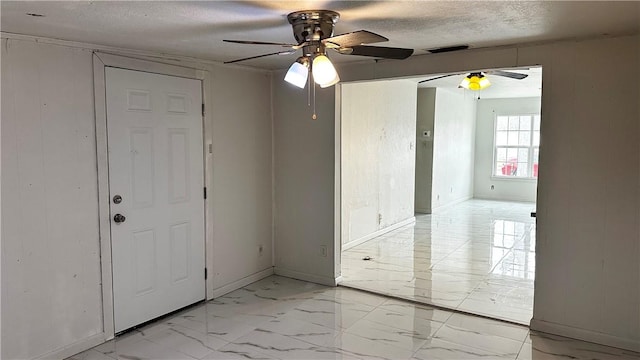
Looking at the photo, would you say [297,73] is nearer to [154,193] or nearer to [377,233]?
[154,193]

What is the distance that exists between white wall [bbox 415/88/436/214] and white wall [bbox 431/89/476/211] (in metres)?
0.08

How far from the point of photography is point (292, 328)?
3.48 metres

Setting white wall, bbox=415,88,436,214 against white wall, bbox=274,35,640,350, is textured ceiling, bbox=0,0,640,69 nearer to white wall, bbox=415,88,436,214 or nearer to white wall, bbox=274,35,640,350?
white wall, bbox=274,35,640,350

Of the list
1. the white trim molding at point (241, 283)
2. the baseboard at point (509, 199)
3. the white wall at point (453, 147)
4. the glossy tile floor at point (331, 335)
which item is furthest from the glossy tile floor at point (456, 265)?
the baseboard at point (509, 199)

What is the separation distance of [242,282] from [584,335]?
2833 mm

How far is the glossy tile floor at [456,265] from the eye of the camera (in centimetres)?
404

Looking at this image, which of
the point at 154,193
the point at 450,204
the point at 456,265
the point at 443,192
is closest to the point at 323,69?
the point at 154,193

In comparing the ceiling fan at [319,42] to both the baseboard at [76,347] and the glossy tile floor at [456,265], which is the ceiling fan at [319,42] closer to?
the baseboard at [76,347]

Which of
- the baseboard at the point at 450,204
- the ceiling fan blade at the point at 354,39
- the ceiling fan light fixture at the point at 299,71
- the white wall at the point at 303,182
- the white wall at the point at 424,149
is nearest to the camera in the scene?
the ceiling fan blade at the point at 354,39

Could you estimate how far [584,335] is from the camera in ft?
10.6

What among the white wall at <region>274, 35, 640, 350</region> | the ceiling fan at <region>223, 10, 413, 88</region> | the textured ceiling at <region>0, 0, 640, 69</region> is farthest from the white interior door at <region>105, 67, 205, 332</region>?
the white wall at <region>274, 35, 640, 350</region>

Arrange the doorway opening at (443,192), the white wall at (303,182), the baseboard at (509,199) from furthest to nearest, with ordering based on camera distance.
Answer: the baseboard at (509,199) → the doorway opening at (443,192) → the white wall at (303,182)

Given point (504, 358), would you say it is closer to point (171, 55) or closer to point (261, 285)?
point (261, 285)

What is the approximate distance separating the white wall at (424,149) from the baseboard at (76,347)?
6170mm
